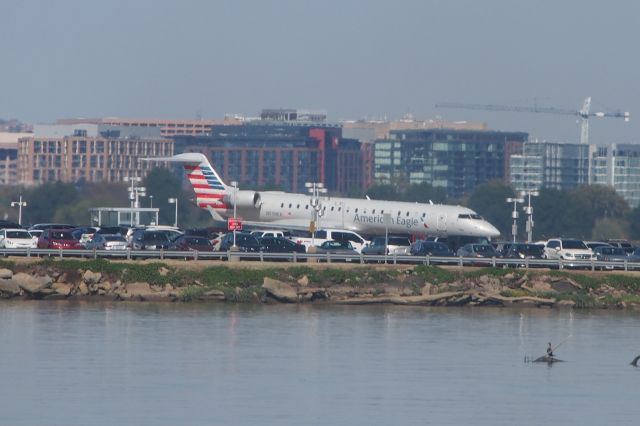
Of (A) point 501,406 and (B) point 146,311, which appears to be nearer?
(A) point 501,406

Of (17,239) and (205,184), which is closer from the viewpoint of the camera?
(17,239)

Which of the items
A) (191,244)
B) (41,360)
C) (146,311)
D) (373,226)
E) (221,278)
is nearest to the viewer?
(41,360)

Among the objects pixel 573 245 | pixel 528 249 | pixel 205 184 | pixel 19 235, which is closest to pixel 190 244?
pixel 19 235

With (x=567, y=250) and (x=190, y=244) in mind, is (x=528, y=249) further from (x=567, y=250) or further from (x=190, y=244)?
(x=190, y=244)

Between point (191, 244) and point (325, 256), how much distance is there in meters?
12.3

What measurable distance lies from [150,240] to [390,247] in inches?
475

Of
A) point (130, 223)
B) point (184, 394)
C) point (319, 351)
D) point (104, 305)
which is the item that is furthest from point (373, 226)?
point (184, 394)

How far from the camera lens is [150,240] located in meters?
79.5

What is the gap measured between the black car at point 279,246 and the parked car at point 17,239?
37.4 feet

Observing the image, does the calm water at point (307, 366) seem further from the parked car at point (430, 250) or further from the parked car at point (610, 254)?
the parked car at point (610, 254)

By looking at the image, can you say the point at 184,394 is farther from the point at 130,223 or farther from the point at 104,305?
the point at 130,223

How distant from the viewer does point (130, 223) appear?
376 feet

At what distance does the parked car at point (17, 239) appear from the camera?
77.7 meters

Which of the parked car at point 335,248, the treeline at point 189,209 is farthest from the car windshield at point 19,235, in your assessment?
the treeline at point 189,209
